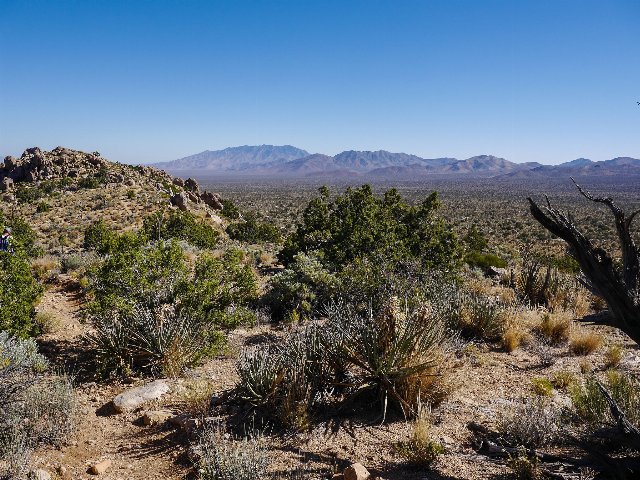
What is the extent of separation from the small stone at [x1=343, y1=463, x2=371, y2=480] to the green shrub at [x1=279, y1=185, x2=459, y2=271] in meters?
6.47

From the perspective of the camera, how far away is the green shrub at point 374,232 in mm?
11414

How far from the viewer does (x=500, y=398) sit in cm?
544

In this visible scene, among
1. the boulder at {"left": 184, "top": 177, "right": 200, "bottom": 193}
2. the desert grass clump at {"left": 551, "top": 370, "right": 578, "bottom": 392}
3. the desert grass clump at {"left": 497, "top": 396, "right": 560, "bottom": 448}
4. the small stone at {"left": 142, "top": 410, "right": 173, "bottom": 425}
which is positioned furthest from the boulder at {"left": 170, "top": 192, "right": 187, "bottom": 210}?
the desert grass clump at {"left": 497, "top": 396, "right": 560, "bottom": 448}

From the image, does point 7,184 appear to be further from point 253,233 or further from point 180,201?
point 253,233

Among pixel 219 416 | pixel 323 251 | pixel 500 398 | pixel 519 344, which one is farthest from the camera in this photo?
pixel 323 251

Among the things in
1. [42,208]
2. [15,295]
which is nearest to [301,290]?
[15,295]

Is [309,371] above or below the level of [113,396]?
above

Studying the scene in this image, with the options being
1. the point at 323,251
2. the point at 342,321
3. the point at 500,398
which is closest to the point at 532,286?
the point at 323,251

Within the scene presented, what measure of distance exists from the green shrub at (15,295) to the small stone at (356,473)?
211 inches

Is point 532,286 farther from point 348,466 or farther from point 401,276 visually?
point 348,466

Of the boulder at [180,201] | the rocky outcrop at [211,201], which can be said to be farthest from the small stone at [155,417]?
the rocky outcrop at [211,201]

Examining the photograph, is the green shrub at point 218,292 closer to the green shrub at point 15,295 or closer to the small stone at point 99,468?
the green shrub at point 15,295

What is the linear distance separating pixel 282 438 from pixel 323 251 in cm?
733

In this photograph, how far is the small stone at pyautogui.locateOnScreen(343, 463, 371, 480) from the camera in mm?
3689
